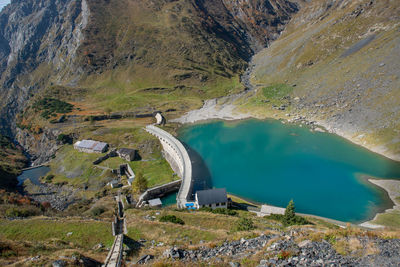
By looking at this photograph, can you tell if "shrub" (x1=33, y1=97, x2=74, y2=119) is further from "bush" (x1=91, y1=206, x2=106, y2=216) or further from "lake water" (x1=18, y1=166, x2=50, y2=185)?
"bush" (x1=91, y1=206, x2=106, y2=216)

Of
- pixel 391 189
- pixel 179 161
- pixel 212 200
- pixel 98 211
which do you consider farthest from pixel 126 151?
pixel 391 189

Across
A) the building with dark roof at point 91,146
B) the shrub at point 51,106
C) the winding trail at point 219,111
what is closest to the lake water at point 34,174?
the building with dark roof at point 91,146

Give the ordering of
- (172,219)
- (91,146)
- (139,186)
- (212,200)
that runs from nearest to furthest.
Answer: (172,219) → (212,200) → (139,186) → (91,146)

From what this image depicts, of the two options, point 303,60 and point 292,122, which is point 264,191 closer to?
point 292,122

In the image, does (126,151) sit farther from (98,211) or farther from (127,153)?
(98,211)

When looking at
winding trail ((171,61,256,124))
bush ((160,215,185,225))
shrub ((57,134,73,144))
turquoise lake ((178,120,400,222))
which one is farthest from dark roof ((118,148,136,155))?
bush ((160,215,185,225))

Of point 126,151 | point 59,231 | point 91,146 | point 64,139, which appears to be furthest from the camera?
point 64,139
